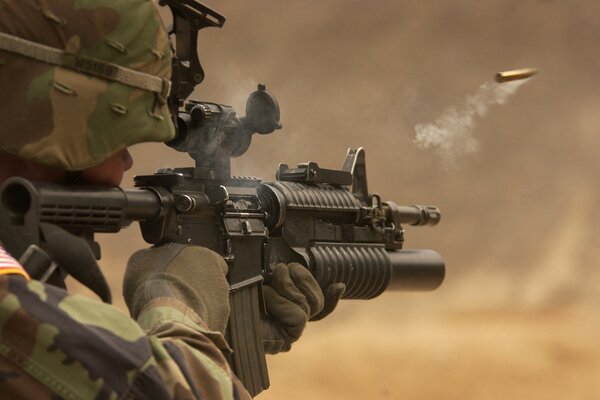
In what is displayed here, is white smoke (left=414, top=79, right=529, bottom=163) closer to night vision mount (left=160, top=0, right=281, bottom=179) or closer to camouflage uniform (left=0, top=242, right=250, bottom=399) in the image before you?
night vision mount (left=160, top=0, right=281, bottom=179)

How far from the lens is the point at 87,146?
1.78 meters

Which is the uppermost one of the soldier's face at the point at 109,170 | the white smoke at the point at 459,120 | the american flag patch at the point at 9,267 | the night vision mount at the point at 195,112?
the white smoke at the point at 459,120

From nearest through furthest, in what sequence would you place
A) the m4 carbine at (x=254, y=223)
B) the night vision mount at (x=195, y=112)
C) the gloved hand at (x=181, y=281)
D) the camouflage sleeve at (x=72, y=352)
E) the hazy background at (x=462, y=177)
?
the camouflage sleeve at (x=72, y=352) < the m4 carbine at (x=254, y=223) < the gloved hand at (x=181, y=281) < the night vision mount at (x=195, y=112) < the hazy background at (x=462, y=177)

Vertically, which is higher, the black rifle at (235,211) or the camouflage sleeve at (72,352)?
the black rifle at (235,211)

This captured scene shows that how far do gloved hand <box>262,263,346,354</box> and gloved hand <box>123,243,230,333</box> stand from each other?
43cm

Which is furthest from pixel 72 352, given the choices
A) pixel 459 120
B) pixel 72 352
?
pixel 459 120

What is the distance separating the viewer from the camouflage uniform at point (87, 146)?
1364 mm

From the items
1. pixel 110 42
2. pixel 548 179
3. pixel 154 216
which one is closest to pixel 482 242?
pixel 548 179

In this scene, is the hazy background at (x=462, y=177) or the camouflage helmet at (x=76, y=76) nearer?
the camouflage helmet at (x=76, y=76)

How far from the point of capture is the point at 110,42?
68.8 inches

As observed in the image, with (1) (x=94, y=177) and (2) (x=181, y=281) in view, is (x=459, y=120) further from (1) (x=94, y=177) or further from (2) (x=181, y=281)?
(1) (x=94, y=177)

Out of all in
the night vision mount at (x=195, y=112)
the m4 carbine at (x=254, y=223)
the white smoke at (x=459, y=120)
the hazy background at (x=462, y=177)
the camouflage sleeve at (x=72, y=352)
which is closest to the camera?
the camouflage sleeve at (x=72, y=352)

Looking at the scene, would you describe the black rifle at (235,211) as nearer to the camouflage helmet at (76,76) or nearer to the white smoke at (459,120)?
the camouflage helmet at (76,76)

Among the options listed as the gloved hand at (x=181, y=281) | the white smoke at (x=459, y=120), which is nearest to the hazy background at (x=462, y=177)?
the white smoke at (x=459, y=120)
